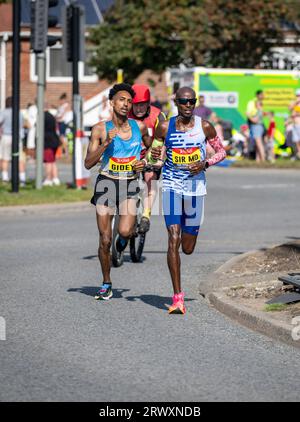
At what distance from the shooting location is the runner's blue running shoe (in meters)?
11.5

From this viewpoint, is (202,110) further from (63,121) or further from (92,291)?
(92,291)

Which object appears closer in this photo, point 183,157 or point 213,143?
point 183,157

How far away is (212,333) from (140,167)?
219 centimetres

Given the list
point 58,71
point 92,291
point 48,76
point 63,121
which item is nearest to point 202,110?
point 63,121

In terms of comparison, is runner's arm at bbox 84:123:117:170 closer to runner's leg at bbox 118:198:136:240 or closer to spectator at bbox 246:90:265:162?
runner's leg at bbox 118:198:136:240

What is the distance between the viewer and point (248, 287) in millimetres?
11547

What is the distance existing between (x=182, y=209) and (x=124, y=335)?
183cm

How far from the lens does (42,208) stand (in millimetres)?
21234

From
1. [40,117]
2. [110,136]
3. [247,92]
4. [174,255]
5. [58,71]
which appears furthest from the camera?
A: [58,71]

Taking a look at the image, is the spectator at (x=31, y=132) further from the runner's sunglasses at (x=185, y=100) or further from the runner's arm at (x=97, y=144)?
the runner's sunglasses at (x=185, y=100)

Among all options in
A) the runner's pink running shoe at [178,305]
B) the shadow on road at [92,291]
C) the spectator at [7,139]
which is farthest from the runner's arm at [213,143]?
the spectator at [7,139]

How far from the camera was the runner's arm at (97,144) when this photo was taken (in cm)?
1107

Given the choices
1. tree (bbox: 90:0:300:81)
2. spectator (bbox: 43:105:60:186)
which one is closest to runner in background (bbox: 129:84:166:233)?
spectator (bbox: 43:105:60:186)
